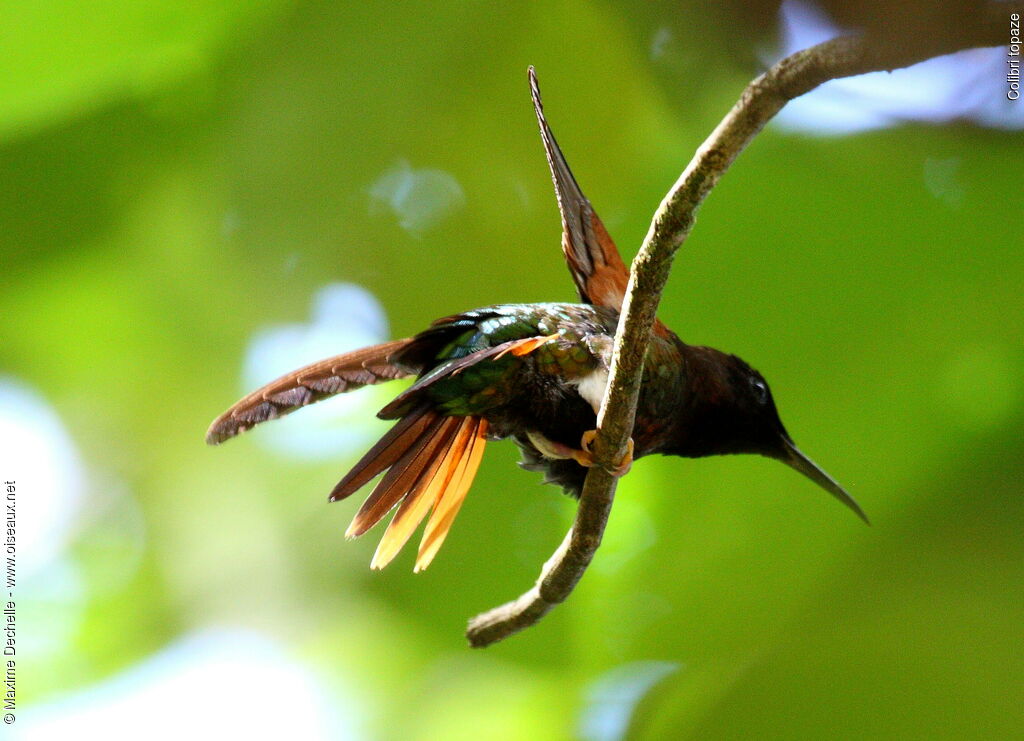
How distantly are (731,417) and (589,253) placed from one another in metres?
0.42

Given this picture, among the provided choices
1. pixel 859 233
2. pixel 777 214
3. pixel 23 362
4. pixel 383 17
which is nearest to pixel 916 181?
pixel 859 233

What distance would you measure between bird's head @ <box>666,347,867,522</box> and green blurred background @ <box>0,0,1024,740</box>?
260 millimetres

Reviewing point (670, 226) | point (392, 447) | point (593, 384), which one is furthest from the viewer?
point (593, 384)

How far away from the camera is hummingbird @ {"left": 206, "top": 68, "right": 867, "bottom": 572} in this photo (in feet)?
4.02

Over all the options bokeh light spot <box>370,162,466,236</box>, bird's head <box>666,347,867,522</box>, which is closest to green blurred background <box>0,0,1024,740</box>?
bokeh light spot <box>370,162,466,236</box>

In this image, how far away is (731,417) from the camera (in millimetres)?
1636

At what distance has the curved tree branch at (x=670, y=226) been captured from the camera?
28.8 inches

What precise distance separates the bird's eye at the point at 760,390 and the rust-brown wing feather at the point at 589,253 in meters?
0.32

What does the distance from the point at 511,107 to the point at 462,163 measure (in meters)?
0.17

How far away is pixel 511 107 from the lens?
6.71 ft

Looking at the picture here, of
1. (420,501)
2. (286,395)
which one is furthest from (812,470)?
(286,395)

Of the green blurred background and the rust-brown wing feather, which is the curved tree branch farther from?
the green blurred background

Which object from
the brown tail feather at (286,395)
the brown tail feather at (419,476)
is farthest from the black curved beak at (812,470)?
the brown tail feather at (286,395)

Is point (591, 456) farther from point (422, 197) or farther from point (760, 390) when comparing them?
point (422, 197)
